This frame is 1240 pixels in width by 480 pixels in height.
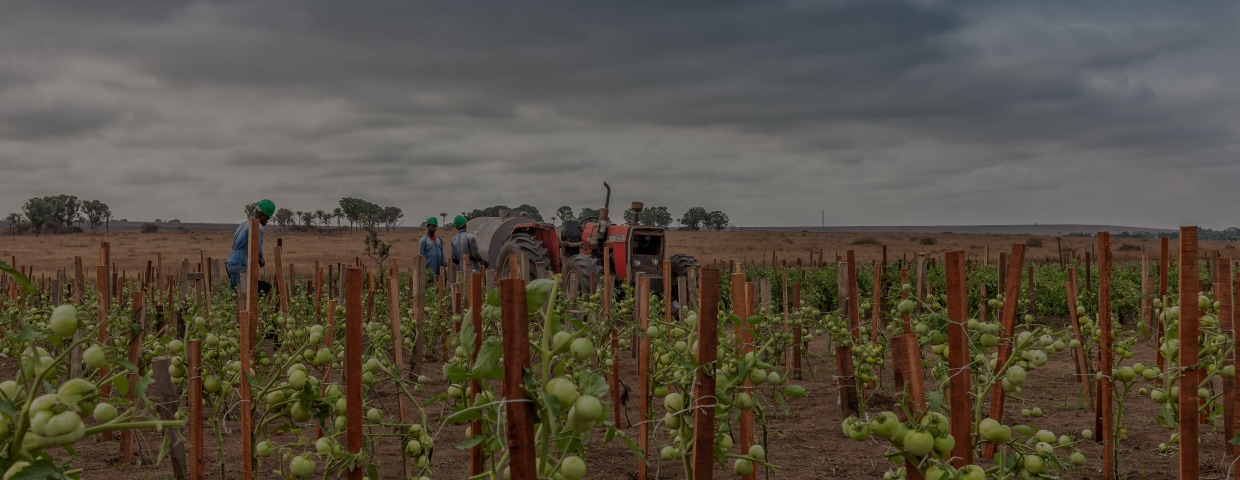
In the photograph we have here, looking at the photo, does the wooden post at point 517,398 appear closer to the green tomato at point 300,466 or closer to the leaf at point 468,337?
the leaf at point 468,337

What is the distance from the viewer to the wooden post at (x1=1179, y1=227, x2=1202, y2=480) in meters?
3.14

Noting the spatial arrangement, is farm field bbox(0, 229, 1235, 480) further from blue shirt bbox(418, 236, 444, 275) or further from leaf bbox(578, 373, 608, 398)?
blue shirt bbox(418, 236, 444, 275)

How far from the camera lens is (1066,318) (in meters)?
15.2

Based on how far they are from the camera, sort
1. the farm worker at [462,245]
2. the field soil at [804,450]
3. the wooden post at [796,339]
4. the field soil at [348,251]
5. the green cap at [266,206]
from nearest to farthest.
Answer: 1. the field soil at [804,450]
2. the wooden post at [796,339]
3. the green cap at [266,206]
4. the farm worker at [462,245]
5. the field soil at [348,251]

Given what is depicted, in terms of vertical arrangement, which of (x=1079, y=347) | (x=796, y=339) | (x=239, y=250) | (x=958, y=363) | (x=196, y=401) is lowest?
(x=796, y=339)

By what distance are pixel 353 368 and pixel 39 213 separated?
312ft

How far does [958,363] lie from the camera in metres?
2.42

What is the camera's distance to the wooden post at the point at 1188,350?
124 inches

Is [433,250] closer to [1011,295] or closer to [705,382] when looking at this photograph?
[1011,295]

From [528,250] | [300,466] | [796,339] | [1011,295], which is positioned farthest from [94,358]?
[528,250]

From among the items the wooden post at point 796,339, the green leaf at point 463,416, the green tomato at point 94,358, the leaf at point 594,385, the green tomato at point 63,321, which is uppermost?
the green tomato at point 63,321

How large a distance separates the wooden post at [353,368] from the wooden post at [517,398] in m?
1.01

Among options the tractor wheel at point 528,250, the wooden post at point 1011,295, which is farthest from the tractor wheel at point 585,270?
the wooden post at point 1011,295

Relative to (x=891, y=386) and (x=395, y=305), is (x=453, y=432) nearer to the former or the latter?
(x=395, y=305)
